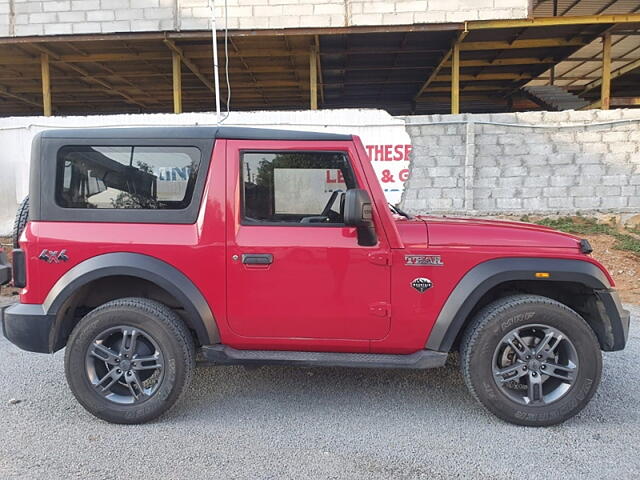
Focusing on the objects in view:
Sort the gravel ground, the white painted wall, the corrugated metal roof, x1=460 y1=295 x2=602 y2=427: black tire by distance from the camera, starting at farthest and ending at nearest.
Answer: the corrugated metal roof < the white painted wall < x1=460 y1=295 x2=602 y2=427: black tire < the gravel ground

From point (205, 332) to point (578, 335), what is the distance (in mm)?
2443

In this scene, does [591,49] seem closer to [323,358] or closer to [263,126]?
[263,126]

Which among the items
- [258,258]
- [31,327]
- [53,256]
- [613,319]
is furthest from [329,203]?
[31,327]

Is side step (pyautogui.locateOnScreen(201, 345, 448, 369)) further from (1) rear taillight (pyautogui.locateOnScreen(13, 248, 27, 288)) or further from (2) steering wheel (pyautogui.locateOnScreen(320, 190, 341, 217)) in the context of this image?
(1) rear taillight (pyautogui.locateOnScreen(13, 248, 27, 288))

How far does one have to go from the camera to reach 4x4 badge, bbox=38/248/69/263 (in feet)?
9.93

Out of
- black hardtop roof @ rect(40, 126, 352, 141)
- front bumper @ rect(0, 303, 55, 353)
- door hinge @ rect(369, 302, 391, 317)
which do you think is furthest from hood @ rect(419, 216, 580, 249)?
front bumper @ rect(0, 303, 55, 353)

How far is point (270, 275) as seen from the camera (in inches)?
118

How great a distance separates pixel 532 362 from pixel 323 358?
137 cm

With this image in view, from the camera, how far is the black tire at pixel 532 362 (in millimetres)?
2930

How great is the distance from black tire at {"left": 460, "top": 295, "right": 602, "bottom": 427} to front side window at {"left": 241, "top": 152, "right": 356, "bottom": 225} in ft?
4.09

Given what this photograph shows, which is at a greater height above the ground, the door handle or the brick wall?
→ the brick wall

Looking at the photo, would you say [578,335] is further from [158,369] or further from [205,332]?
[158,369]

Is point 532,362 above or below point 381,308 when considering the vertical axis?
below

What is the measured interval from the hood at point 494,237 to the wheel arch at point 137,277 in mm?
1597
